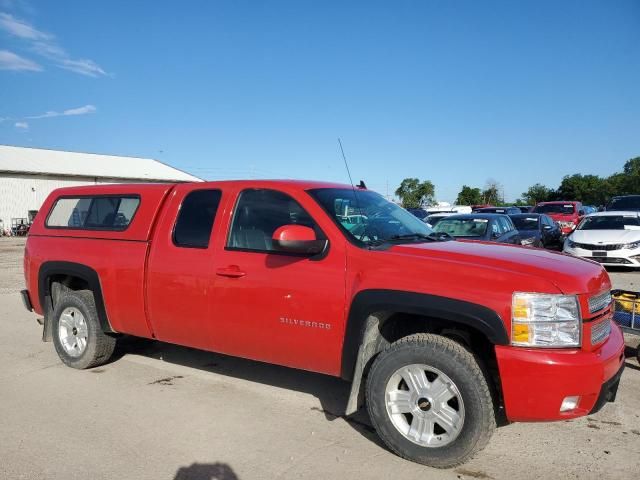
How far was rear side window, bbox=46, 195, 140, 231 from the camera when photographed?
16.5 ft

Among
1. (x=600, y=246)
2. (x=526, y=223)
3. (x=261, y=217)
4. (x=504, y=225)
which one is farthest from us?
(x=526, y=223)

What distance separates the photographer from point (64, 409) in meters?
4.31

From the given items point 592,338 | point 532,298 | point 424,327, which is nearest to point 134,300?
point 424,327

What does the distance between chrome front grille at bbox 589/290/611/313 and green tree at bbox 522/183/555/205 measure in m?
81.1

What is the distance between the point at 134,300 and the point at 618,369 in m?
3.95

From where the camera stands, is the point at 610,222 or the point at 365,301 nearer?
the point at 365,301

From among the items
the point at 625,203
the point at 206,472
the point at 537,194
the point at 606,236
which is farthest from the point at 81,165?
the point at 537,194

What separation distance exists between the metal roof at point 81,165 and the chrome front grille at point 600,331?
3939 centimetres

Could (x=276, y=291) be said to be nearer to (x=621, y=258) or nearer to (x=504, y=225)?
(x=504, y=225)

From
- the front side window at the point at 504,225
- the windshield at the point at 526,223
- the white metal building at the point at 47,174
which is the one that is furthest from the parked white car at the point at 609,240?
the white metal building at the point at 47,174

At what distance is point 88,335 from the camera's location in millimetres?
5262

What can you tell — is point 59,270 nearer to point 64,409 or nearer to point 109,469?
point 64,409

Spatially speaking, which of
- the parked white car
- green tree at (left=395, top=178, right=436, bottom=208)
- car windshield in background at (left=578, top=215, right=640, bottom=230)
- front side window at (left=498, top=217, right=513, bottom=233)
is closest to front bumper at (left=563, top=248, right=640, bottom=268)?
the parked white car

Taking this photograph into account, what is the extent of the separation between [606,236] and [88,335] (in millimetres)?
11353
